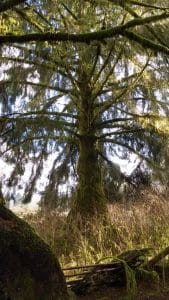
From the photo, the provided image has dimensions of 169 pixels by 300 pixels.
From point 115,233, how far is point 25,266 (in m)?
4.75

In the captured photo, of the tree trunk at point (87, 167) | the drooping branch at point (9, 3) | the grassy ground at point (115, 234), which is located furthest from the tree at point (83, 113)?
the drooping branch at point (9, 3)

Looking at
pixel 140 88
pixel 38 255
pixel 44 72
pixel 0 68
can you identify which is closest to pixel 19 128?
pixel 44 72

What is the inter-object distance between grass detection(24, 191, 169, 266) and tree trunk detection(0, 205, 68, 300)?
2.92 metres

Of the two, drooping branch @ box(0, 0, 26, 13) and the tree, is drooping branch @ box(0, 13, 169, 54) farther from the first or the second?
the tree

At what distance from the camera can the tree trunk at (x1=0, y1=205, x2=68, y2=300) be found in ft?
10.7

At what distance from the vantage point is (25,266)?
11.1ft

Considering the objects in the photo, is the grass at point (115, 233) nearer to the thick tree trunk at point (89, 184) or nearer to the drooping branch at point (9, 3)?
the thick tree trunk at point (89, 184)

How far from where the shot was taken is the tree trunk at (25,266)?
3252 mm

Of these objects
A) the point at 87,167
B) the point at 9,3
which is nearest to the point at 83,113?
the point at 87,167

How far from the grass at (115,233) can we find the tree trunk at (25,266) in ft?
9.59

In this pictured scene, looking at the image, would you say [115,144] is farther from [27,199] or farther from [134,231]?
[134,231]

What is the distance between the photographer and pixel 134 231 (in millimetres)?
7656

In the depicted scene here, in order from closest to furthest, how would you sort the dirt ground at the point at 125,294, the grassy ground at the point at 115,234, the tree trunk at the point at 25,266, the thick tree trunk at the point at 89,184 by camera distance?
the tree trunk at the point at 25,266 < the dirt ground at the point at 125,294 < the grassy ground at the point at 115,234 < the thick tree trunk at the point at 89,184

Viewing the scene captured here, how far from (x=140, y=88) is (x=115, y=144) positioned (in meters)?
1.84
